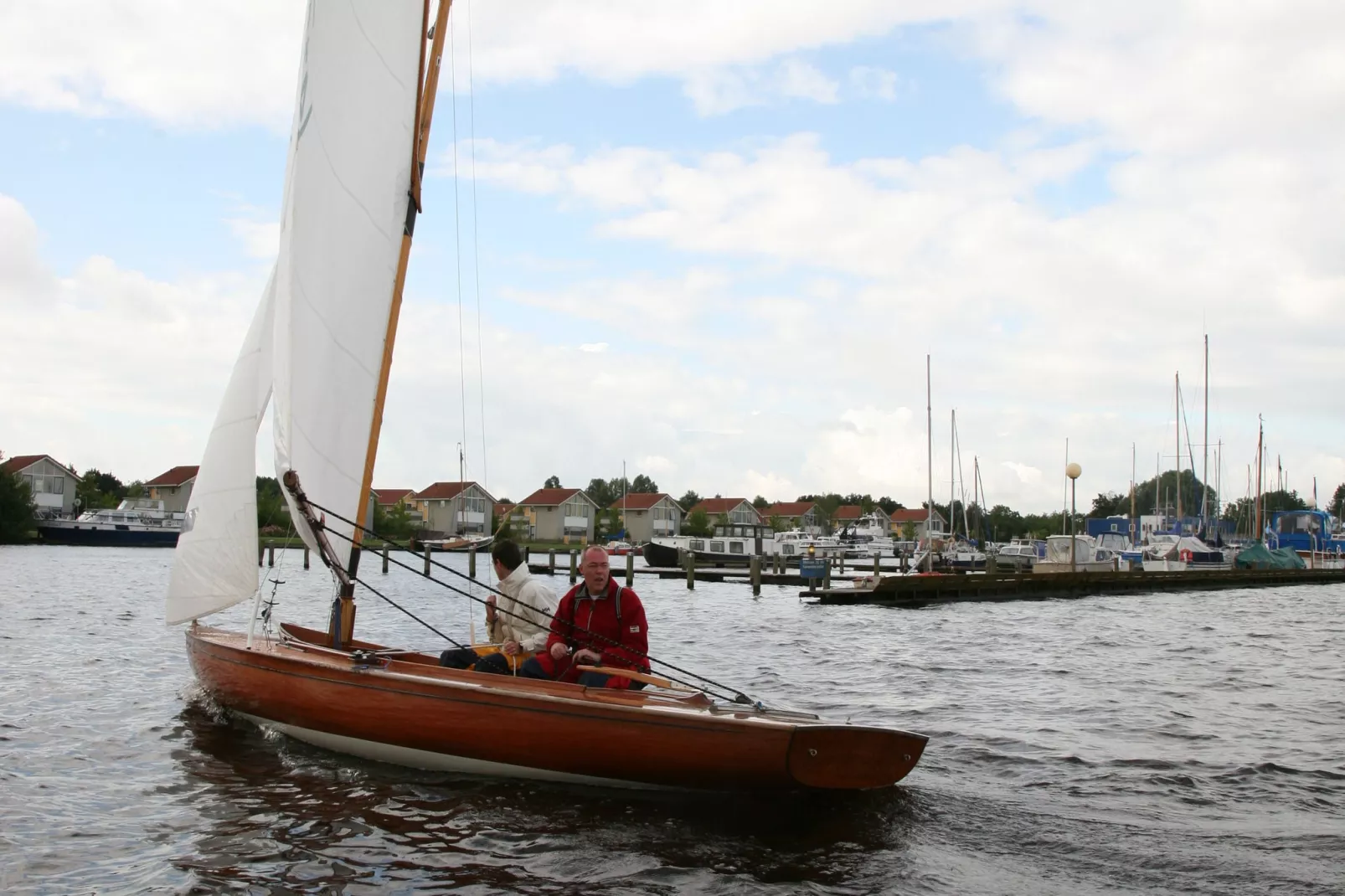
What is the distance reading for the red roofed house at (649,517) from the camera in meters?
108

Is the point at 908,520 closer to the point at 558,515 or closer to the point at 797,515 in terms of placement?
the point at 797,515

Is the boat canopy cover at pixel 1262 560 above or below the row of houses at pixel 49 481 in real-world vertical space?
below

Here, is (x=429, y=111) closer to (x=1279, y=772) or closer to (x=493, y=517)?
(x=1279, y=772)

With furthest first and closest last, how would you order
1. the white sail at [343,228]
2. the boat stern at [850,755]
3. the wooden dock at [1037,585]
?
the wooden dock at [1037,585], the white sail at [343,228], the boat stern at [850,755]

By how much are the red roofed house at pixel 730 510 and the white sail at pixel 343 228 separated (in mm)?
103828

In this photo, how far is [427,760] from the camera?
→ 342 inches

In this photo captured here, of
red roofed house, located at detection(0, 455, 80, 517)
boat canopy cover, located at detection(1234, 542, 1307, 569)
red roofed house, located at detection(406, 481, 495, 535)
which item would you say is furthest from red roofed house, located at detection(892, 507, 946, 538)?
red roofed house, located at detection(0, 455, 80, 517)

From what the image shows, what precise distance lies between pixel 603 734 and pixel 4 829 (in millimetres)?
4313

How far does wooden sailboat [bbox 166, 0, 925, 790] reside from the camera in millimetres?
8195

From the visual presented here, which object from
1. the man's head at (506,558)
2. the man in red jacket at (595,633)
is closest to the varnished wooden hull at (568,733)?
the man in red jacket at (595,633)

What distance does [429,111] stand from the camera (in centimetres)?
1055

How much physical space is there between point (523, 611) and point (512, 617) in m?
0.13

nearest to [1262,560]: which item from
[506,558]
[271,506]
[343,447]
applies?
[506,558]

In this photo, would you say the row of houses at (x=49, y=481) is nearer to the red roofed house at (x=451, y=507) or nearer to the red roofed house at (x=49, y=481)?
the red roofed house at (x=49, y=481)
